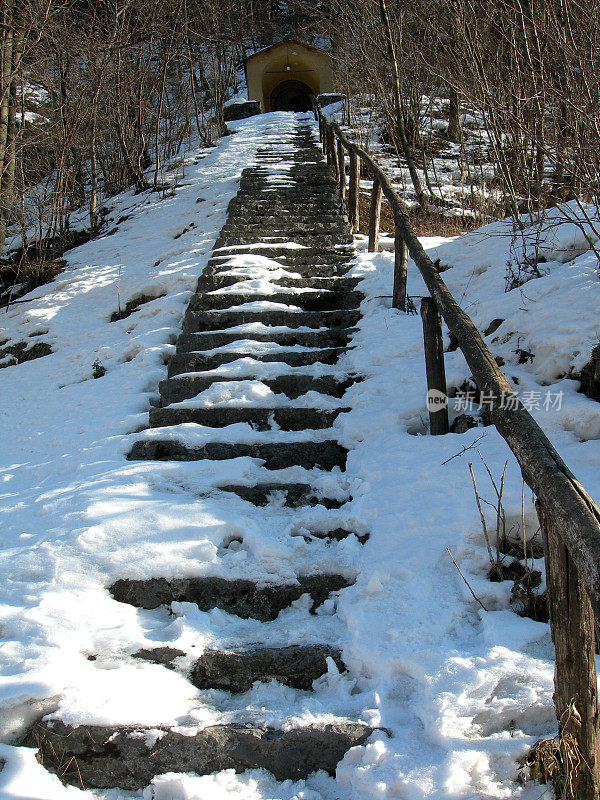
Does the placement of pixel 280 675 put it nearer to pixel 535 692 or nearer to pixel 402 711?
pixel 402 711

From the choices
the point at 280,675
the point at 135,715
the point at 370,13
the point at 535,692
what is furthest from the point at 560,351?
the point at 370,13

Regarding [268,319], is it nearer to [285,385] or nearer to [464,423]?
[285,385]

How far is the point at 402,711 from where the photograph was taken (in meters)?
2.11

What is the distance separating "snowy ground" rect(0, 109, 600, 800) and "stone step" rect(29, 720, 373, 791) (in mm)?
48

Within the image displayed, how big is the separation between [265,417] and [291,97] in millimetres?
23329

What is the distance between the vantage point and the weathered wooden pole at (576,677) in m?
1.67

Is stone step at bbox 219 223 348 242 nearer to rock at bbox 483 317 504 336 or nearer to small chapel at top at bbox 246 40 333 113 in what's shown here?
rock at bbox 483 317 504 336

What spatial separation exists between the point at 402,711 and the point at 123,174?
15.0m

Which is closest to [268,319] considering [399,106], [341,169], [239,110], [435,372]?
[435,372]

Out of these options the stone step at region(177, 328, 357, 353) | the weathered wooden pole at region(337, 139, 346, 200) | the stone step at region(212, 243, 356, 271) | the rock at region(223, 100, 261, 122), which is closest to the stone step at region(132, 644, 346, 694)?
the stone step at region(177, 328, 357, 353)

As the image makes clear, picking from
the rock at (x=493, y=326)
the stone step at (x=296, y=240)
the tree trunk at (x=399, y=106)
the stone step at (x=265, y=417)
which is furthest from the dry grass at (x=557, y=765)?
the tree trunk at (x=399, y=106)

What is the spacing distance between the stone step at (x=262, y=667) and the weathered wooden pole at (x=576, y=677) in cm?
92

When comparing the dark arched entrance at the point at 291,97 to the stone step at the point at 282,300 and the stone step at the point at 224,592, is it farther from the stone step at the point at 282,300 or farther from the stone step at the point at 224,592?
the stone step at the point at 224,592

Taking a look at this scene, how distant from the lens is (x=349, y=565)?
2.91 meters
